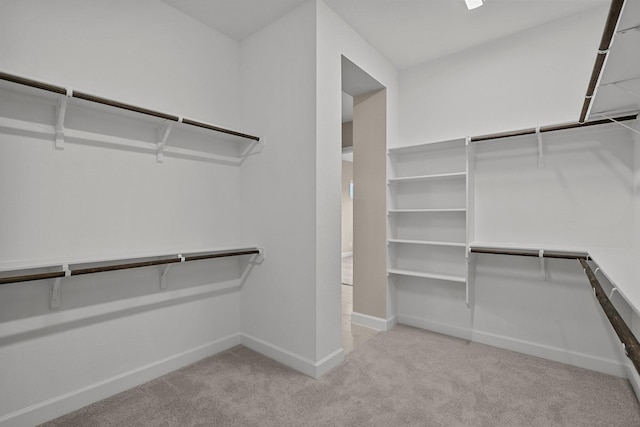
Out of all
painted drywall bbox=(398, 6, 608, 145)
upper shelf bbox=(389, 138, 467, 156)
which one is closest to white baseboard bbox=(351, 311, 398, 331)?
upper shelf bbox=(389, 138, 467, 156)

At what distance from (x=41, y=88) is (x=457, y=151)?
10.1 ft

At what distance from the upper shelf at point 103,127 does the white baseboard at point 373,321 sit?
203cm

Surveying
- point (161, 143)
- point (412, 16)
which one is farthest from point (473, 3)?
A: point (161, 143)

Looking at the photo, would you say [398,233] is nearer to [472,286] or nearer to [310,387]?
[472,286]

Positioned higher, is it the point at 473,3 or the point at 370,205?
the point at 473,3

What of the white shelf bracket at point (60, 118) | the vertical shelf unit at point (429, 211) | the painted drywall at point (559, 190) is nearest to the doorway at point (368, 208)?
the vertical shelf unit at point (429, 211)

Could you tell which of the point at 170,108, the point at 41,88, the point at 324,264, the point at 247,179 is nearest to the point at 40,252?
the point at 41,88

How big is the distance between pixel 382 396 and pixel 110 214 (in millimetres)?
2136

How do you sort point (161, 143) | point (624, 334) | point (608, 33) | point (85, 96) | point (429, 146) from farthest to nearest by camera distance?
point (429, 146) < point (161, 143) < point (85, 96) < point (608, 33) < point (624, 334)

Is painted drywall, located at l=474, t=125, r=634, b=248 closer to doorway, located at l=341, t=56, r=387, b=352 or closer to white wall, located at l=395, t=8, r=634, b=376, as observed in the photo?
white wall, located at l=395, t=8, r=634, b=376

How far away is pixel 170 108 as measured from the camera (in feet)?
7.91

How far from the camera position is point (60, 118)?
71.7 inches

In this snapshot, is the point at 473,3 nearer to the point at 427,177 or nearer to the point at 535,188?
the point at 427,177

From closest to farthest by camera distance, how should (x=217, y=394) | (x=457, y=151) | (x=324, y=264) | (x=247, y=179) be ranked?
(x=217, y=394) < (x=324, y=264) < (x=247, y=179) < (x=457, y=151)
